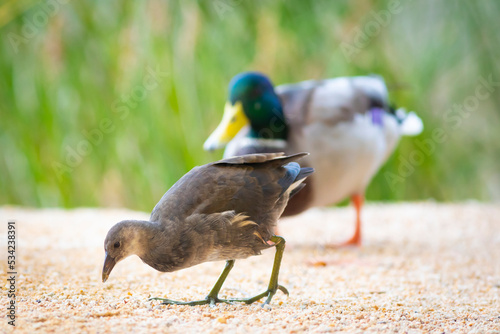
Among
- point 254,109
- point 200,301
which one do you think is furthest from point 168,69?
point 200,301

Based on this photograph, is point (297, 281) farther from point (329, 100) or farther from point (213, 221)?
point (329, 100)

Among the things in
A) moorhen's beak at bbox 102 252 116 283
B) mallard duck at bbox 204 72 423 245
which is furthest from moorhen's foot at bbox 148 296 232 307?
mallard duck at bbox 204 72 423 245

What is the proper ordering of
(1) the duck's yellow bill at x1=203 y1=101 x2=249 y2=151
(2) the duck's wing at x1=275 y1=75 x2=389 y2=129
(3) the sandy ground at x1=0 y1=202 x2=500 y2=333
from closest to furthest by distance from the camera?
1. (3) the sandy ground at x1=0 y1=202 x2=500 y2=333
2. (1) the duck's yellow bill at x1=203 y1=101 x2=249 y2=151
3. (2) the duck's wing at x1=275 y1=75 x2=389 y2=129

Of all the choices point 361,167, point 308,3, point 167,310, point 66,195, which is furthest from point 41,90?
point 167,310

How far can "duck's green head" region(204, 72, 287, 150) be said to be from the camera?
3.60 m

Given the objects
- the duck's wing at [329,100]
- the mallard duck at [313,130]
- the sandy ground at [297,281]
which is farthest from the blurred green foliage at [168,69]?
the mallard duck at [313,130]

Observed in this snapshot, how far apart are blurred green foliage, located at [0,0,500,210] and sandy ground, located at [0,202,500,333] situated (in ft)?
1.83

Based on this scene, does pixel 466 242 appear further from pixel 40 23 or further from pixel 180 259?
pixel 40 23

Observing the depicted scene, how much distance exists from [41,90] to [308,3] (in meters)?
2.43

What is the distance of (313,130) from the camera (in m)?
3.67

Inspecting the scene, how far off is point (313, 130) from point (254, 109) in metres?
0.38

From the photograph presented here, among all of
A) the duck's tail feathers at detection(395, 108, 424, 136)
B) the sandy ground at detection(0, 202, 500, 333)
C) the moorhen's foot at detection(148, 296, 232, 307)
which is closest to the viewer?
the sandy ground at detection(0, 202, 500, 333)

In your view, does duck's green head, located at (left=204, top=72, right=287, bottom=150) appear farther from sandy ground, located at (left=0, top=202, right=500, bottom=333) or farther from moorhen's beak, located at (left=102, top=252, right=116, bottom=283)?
moorhen's beak, located at (left=102, top=252, right=116, bottom=283)

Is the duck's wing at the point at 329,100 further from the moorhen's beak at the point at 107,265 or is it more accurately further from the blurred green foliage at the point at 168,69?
the moorhen's beak at the point at 107,265
